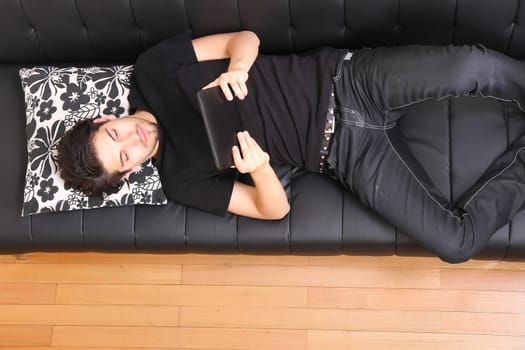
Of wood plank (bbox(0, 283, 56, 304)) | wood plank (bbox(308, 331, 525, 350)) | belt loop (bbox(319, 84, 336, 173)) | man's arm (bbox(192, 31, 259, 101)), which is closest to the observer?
man's arm (bbox(192, 31, 259, 101))

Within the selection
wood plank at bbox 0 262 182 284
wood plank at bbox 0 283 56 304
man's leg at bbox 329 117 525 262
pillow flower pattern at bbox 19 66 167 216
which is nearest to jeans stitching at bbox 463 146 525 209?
man's leg at bbox 329 117 525 262

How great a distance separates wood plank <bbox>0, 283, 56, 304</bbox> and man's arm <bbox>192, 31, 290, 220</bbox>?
81cm

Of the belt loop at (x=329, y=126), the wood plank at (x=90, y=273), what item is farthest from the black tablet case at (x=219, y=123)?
the wood plank at (x=90, y=273)

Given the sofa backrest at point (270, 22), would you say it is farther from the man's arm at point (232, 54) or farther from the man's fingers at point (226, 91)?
the man's fingers at point (226, 91)

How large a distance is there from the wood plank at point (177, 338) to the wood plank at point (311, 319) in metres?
0.02

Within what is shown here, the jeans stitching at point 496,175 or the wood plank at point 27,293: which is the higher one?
the jeans stitching at point 496,175

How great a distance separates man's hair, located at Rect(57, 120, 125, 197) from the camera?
138 cm

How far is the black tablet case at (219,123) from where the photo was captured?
1224 mm

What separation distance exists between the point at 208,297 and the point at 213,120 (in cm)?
76

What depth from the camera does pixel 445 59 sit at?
1373 millimetres

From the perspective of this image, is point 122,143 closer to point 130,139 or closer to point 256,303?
point 130,139

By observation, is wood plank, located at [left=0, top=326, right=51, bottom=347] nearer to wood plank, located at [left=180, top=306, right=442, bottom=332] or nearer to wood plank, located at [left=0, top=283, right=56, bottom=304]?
wood plank, located at [left=0, top=283, right=56, bottom=304]

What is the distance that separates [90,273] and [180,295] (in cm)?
33

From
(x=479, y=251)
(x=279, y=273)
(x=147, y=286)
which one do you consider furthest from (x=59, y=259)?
(x=479, y=251)
